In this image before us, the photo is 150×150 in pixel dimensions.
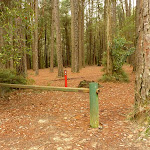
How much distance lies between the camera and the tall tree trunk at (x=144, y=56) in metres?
3.58

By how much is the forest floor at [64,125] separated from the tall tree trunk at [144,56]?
2.36 feet

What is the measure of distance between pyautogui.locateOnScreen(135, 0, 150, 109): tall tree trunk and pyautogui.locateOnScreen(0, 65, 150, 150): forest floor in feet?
2.36

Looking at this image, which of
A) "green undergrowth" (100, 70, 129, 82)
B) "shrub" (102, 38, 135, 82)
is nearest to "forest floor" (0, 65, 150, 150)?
"green undergrowth" (100, 70, 129, 82)

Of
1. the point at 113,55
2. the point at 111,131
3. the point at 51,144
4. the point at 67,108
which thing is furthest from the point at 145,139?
the point at 113,55

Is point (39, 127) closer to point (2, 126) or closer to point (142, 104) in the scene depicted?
point (2, 126)

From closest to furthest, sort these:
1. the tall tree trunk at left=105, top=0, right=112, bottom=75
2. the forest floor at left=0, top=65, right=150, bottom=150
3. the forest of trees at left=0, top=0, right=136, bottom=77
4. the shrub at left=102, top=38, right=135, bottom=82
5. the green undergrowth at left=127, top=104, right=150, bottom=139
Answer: the forest floor at left=0, top=65, right=150, bottom=150 → the green undergrowth at left=127, top=104, right=150, bottom=139 → the forest of trees at left=0, top=0, right=136, bottom=77 → the tall tree trunk at left=105, top=0, right=112, bottom=75 → the shrub at left=102, top=38, right=135, bottom=82

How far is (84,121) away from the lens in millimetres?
4332

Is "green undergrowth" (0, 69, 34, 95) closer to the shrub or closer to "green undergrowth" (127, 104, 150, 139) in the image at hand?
the shrub

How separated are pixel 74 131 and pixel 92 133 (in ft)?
1.44

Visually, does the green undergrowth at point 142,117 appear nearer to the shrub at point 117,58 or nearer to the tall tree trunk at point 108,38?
the shrub at point 117,58

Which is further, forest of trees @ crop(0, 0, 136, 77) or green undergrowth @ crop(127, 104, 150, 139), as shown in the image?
forest of trees @ crop(0, 0, 136, 77)

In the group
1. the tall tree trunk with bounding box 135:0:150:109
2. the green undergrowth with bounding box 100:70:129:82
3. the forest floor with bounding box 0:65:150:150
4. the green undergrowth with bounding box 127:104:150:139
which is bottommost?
the forest floor with bounding box 0:65:150:150

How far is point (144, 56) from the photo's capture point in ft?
11.9

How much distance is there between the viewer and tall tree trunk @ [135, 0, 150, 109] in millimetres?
3580
